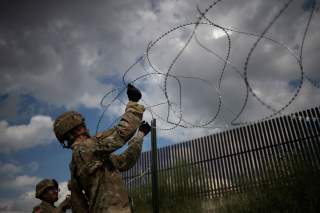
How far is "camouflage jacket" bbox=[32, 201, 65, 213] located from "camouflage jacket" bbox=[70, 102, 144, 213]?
1800 millimetres

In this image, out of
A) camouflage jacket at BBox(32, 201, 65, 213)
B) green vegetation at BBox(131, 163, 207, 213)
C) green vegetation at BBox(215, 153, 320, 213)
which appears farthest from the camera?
green vegetation at BBox(131, 163, 207, 213)

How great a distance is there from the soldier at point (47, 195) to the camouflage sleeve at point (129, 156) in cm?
207

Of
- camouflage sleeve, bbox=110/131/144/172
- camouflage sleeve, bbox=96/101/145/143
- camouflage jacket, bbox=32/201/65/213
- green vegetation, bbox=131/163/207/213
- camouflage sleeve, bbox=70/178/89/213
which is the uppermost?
green vegetation, bbox=131/163/207/213

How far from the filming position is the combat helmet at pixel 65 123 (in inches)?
113

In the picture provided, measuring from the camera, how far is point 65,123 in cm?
288

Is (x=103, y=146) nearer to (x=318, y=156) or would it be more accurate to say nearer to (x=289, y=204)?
(x=289, y=204)

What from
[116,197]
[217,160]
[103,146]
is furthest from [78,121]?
[217,160]

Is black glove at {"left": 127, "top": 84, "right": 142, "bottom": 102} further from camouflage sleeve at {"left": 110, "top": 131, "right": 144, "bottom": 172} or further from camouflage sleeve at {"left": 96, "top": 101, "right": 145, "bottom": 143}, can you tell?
camouflage sleeve at {"left": 110, "top": 131, "right": 144, "bottom": 172}

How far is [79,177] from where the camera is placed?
270 cm

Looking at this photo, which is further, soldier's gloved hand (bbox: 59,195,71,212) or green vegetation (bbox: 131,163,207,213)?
green vegetation (bbox: 131,163,207,213)

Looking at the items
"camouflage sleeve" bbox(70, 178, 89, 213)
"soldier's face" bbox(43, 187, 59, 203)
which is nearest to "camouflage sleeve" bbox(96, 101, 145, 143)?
"camouflage sleeve" bbox(70, 178, 89, 213)

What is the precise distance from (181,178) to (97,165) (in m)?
8.89

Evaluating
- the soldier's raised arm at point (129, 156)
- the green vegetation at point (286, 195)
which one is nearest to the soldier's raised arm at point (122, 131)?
the soldier's raised arm at point (129, 156)

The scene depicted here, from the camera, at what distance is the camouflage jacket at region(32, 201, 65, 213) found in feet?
14.0
